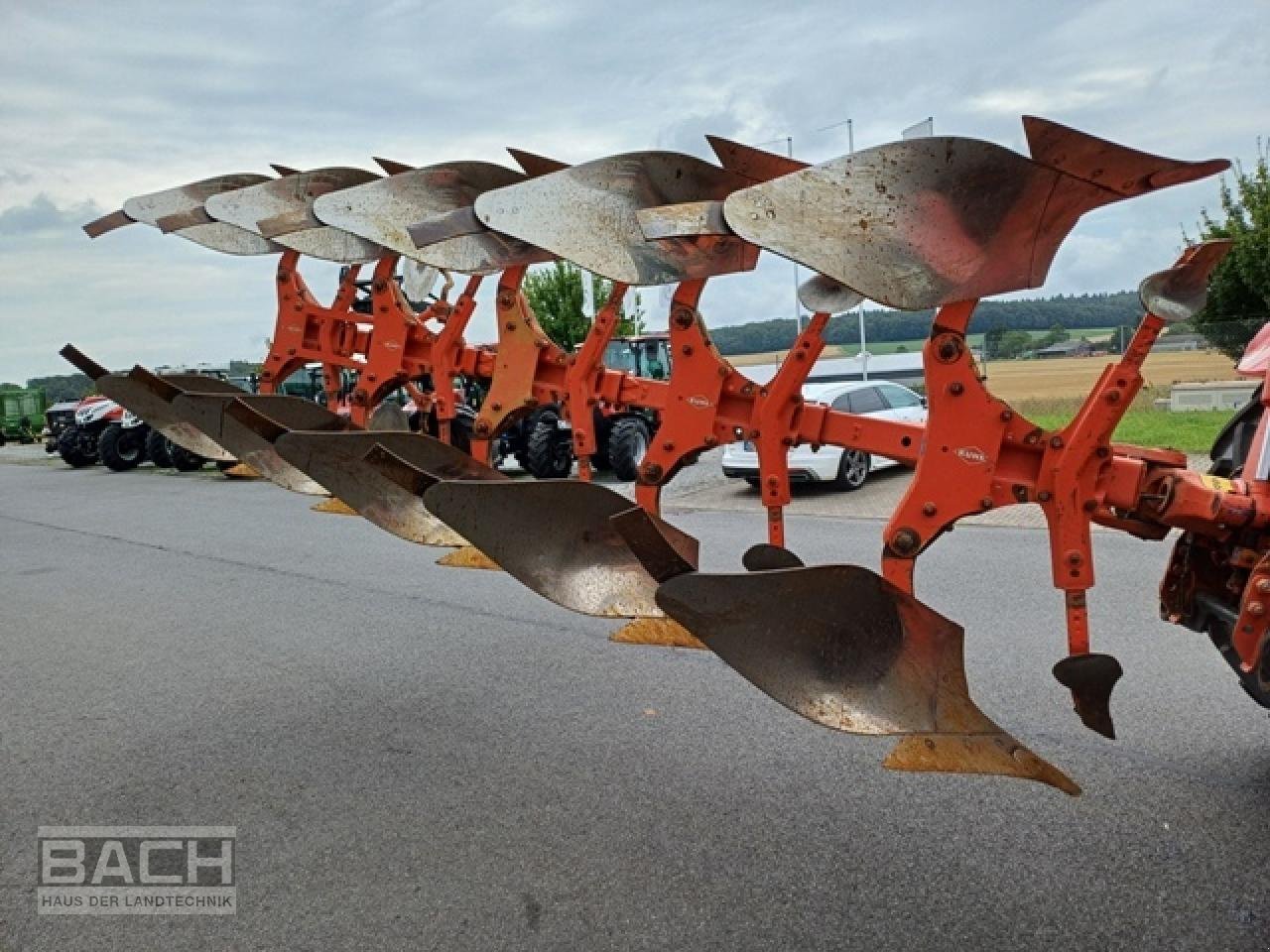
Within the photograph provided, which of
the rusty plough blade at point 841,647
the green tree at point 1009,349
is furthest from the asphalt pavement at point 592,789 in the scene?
the green tree at point 1009,349

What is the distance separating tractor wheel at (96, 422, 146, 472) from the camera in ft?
66.9

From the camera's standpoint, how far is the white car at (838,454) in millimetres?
12812

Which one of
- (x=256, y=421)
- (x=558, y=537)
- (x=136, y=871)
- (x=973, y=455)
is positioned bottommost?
(x=136, y=871)

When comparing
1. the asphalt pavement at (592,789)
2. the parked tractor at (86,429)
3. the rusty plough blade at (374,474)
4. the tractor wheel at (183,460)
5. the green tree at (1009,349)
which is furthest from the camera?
the parked tractor at (86,429)

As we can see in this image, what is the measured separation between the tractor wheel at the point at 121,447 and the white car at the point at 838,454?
13161mm

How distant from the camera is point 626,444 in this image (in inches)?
556

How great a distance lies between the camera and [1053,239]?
2572 mm

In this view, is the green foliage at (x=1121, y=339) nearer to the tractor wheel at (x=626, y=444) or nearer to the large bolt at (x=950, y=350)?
the large bolt at (x=950, y=350)

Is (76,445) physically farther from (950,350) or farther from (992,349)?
(950,350)

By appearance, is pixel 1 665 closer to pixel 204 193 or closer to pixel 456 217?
pixel 204 193

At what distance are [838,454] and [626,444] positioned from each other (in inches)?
117

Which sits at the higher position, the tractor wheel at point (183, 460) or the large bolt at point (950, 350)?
the large bolt at point (950, 350)

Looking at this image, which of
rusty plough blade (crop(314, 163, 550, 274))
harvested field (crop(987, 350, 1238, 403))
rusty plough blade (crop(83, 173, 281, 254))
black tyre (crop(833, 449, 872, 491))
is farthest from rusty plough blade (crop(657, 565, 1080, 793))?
black tyre (crop(833, 449, 872, 491))

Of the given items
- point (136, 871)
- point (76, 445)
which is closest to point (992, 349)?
point (136, 871)
